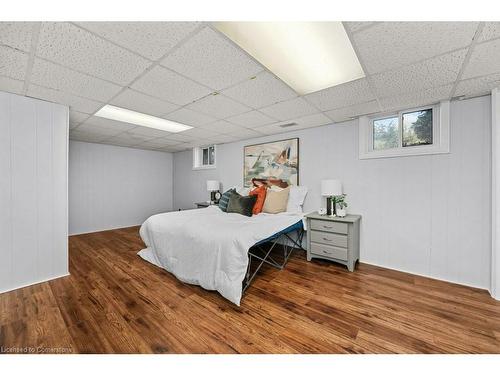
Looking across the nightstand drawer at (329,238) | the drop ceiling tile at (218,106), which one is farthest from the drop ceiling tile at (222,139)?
the nightstand drawer at (329,238)

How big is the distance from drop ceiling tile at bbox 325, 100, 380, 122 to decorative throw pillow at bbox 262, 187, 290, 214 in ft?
4.71

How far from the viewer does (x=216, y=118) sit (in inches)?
123

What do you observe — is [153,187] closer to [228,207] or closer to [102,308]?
[228,207]

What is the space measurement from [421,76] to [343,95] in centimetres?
69

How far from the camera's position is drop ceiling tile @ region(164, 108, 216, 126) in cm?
286

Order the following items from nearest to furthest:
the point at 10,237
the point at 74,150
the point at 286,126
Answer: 1. the point at 10,237
2. the point at 286,126
3. the point at 74,150

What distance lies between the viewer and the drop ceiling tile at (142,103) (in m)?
2.28

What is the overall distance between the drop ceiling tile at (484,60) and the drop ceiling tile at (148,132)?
4.22 meters

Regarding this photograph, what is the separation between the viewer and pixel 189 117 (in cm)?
307

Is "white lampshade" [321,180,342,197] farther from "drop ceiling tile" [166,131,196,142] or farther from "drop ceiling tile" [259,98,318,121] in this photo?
"drop ceiling tile" [166,131,196,142]

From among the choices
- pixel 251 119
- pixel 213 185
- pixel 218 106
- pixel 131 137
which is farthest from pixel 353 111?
pixel 131 137

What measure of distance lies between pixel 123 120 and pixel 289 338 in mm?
3780

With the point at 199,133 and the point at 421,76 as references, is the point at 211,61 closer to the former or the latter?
the point at 421,76
